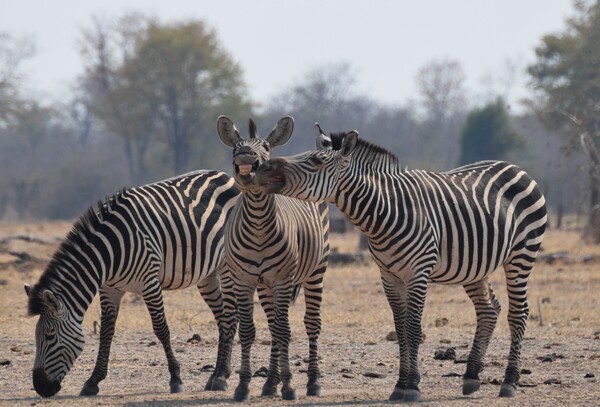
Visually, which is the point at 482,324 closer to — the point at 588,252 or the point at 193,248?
the point at 193,248

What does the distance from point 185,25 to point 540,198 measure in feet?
159

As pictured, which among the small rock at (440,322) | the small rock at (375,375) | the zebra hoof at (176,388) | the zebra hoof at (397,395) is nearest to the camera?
the zebra hoof at (397,395)

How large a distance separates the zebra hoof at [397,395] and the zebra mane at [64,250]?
2.33 metres

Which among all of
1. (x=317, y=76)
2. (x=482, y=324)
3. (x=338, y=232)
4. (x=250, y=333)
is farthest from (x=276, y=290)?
(x=317, y=76)

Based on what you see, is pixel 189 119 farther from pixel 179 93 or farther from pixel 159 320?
pixel 159 320

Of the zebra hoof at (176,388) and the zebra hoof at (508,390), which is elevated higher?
the zebra hoof at (508,390)

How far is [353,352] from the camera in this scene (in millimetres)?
9836

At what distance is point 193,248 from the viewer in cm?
846

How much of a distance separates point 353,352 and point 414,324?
264cm

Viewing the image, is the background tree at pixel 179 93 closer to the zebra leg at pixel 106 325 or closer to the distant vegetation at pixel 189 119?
the distant vegetation at pixel 189 119

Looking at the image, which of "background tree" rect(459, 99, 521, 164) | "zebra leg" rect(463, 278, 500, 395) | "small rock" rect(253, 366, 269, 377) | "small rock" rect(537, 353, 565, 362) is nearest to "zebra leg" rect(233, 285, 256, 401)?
"small rock" rect(253, 366, 269, 377)

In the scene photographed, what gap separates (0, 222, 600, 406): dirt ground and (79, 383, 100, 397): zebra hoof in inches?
2.8

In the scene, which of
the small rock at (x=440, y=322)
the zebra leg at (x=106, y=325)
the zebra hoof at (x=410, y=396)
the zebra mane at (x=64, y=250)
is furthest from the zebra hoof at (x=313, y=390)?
the small rock at (x=440, y=322)

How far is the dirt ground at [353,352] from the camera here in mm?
7543
